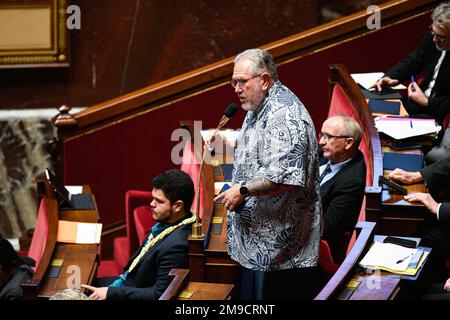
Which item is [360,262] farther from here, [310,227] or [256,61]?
[256,61]

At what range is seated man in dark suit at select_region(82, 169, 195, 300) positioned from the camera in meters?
2.45

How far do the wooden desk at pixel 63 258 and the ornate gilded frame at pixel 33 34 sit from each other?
1.56 meters

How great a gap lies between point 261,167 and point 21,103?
2.48 metres

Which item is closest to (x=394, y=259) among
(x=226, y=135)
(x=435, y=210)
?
(x=435, y=210)

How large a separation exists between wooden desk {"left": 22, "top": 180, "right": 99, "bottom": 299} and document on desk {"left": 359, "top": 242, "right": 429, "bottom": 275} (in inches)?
32.3

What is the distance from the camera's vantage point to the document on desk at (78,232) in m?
2.77

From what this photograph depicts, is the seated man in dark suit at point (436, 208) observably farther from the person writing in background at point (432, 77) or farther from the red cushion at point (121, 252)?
the red cushion at point (121, 252)

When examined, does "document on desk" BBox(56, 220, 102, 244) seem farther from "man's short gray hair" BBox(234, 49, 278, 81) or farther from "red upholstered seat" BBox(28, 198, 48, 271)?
"man's short gray hair" BBox(234, 49, 278, 81)

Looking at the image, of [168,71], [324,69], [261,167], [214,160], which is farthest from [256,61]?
[168,71]

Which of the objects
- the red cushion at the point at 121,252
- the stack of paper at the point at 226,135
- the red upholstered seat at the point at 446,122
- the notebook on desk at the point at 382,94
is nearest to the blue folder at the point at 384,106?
the notebook on desk at the point at 382,94

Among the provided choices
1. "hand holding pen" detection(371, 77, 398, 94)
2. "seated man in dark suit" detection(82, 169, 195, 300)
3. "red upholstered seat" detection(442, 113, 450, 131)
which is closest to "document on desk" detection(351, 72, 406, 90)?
"hand holding pen" detection(371, 77, 398, 94)

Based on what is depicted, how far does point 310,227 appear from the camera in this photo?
2.24 meters

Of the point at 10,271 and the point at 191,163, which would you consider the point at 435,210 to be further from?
the point at 10,271

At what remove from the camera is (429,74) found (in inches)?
126
